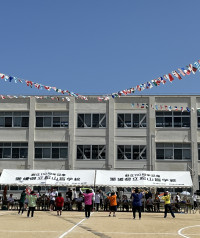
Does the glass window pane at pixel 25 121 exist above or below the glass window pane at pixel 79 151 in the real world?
above

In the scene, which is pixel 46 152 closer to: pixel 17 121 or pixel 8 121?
pixel 17 121

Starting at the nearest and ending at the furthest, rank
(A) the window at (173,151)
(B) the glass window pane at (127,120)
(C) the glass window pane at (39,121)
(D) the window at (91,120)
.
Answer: (A) the window at (173,151)
(B) the glass window pane at (127,120)
(D) the window at (91,120)
(C) the glass window pane at (39,121)

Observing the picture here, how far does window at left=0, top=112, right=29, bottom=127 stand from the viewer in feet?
130

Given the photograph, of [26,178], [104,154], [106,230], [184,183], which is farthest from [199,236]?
[104,154]

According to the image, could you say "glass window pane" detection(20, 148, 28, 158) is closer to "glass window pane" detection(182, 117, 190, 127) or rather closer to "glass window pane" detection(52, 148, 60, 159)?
"glass window pane" detection(52, 148, 60, 159)

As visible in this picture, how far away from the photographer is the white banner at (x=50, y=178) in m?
28.1

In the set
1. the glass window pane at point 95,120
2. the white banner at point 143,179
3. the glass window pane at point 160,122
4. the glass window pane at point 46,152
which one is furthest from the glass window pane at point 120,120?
the white banner at point 143,179

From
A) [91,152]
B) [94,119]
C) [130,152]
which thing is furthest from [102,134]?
[130,152]

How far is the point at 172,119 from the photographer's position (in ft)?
128

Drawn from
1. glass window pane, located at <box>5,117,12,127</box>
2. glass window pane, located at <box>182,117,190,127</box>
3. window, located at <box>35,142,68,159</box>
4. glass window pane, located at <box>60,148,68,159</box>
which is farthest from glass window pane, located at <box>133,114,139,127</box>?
glass window pane, located at <box>5,117,12,127</box>

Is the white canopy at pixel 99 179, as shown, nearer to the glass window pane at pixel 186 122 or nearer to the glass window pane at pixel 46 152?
the glass window pane at pixel 46 152

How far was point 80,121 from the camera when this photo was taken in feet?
129

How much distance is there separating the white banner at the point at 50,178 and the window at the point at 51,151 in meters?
9.92

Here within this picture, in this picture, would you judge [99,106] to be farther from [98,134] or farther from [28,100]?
[28,100]
